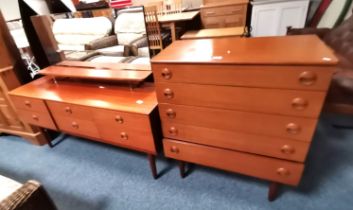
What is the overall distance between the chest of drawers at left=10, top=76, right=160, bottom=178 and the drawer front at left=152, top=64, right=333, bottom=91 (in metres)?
0.35

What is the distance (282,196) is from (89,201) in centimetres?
137

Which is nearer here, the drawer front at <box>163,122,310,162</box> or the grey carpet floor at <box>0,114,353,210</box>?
the drawer front at <box>163,122,310,162</box>

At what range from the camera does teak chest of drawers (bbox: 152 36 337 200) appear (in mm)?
898

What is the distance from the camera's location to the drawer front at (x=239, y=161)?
3.66 feet

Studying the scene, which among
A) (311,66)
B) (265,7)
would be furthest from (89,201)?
(265,7)

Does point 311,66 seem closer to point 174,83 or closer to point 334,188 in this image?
point 174,83

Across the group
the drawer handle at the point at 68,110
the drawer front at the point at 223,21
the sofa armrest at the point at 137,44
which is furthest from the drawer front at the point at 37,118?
the drawer front at the point at 223,21

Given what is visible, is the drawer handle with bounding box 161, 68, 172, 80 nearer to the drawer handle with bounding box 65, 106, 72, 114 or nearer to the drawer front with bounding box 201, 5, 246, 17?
the drawer handle with bounding box 65, 106, 72, 114

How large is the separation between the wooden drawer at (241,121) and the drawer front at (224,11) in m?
2.60

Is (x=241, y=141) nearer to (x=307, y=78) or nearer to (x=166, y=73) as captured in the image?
(x=307, y=78)

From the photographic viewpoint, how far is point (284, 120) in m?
1.00

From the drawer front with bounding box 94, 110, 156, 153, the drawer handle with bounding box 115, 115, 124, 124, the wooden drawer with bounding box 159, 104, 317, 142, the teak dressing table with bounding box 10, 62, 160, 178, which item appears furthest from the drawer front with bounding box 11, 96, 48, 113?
the wooden drawer with bounding box 159, 104, 317, 142

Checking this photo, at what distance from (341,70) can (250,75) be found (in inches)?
53.0

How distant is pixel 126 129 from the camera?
1.42m
